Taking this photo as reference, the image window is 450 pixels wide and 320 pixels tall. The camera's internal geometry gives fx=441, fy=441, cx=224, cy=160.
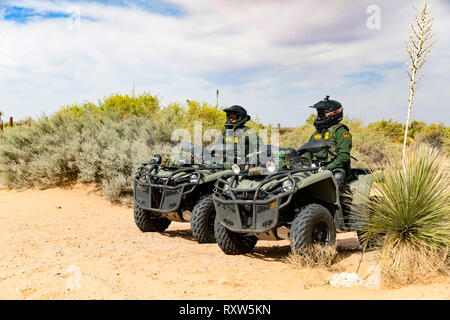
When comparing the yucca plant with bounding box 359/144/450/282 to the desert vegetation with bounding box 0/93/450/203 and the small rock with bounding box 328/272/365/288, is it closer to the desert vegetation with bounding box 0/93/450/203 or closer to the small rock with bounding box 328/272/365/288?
the small rock with bounding box 328/272/365/288

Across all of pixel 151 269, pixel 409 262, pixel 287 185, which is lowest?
pixel 151 269

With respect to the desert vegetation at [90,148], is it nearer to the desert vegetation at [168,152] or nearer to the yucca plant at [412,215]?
the desert vegetation at [168,152]

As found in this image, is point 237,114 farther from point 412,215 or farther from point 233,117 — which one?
point 412,215

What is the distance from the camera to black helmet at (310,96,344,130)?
6.49m

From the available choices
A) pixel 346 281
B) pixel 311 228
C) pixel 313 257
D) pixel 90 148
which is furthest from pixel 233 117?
pixel 90 148

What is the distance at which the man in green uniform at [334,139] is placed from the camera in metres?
6.24

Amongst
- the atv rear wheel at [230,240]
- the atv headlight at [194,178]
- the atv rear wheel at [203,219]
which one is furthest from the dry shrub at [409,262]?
the atv headlight at [194,178]

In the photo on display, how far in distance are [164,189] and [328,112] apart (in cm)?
294

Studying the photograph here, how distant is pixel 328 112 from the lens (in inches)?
256

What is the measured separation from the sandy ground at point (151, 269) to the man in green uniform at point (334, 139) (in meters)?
1.26

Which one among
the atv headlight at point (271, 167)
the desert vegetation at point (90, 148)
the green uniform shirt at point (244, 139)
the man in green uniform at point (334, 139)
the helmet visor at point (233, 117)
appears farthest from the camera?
the desert vegetation at point (90, 148)

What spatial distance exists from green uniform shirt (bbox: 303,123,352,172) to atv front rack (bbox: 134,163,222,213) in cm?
201

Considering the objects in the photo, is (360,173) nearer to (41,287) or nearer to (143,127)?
(41,287)

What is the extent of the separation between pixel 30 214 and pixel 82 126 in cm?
559
